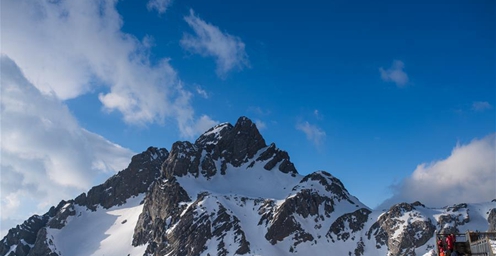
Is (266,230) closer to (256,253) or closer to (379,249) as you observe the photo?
(256,253)

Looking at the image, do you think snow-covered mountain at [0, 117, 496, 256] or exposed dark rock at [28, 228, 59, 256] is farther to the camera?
exposed dark rock at [28, 228, 59, 256]

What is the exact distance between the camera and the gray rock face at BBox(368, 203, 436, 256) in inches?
5989

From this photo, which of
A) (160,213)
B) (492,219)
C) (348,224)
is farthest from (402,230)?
(160,213)

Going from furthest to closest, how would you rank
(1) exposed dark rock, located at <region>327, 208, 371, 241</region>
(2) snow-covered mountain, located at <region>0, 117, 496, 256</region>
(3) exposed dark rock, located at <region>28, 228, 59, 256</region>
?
1. (3) exposed dark rock, located at <region>28, 228, 59, 256</region>
2. (1) exposed dark rock, located at <region>327, 208, 371, 241</region>
3. (2) snow-covered mountain, located at <region>0, 117, 496, 256</region>

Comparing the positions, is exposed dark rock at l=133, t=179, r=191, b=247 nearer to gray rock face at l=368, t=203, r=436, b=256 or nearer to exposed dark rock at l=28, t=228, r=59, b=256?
A: exposed dark rock at l=28, t=228, r=59, b=256

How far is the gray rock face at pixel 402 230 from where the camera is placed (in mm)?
152125

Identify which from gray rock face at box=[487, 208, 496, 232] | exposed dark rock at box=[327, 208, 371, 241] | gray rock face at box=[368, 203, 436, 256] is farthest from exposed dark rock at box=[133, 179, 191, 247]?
gray rock face at box=[487, 208, 496, 232]

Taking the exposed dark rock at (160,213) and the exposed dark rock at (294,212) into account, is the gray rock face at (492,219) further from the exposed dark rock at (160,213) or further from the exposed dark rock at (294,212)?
the exposed dark rock at (160,213)

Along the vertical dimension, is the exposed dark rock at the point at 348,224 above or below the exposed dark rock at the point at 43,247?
above

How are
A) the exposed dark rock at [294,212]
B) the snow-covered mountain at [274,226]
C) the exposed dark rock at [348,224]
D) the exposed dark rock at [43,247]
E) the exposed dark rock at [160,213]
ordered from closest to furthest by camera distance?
the snow-covered mountain at [274,226] < the exposed dark rock at [294,212] < the exposed dark rock at [348,224] < the exposed dark rock at [160,213] < the exposed dark rock at [43,247]

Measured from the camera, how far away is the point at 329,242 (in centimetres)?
17200

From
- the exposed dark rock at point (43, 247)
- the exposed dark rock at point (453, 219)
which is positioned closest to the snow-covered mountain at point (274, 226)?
the exposed dark rock at point (453, 219)

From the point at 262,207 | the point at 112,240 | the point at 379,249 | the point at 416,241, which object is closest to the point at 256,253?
the point at 262,207

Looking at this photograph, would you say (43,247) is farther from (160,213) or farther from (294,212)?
(294,212)
